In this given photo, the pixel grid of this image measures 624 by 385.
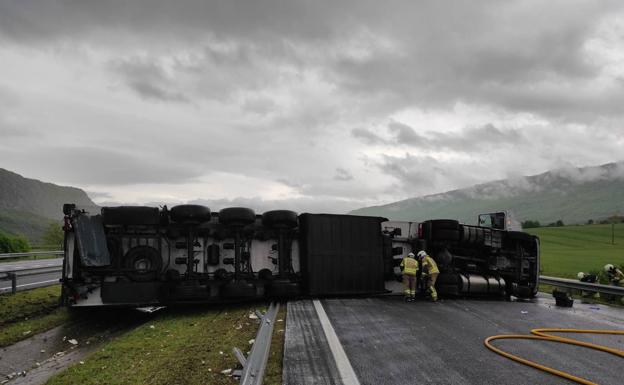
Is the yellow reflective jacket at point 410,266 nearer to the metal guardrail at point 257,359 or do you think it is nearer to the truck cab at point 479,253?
the truck cab at point 479,253

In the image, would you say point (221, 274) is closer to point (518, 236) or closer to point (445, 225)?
point (445, 225)

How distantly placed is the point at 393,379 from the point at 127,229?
637 cm

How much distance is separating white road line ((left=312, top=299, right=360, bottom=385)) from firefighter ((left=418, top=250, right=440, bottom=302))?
401 cm

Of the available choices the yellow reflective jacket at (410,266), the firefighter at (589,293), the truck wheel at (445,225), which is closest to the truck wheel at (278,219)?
the yellow reflective jacket at (410,266)

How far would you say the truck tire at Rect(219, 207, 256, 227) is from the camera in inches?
352

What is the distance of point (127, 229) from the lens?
28.2 ft

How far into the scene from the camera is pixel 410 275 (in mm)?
10383

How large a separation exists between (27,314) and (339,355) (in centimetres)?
833

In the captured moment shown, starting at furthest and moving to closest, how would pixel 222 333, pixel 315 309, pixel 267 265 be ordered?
pixel 267 265 < pixel 315 309 < pixel 222 333

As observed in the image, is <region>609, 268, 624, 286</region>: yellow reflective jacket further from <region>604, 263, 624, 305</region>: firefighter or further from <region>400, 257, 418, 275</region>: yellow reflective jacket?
<region>400, 257, 418, 275</region>: yellow reflective jacket

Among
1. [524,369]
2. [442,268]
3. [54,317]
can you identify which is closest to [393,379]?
[524,369]

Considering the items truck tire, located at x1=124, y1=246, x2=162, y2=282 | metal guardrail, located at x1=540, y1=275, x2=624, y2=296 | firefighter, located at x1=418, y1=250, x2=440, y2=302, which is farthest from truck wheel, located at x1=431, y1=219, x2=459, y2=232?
truck tire, located at x1=124, y1=246, x2=162, y2=282

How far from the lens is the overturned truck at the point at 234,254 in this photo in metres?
8.11

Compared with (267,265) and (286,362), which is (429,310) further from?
(286,362)
